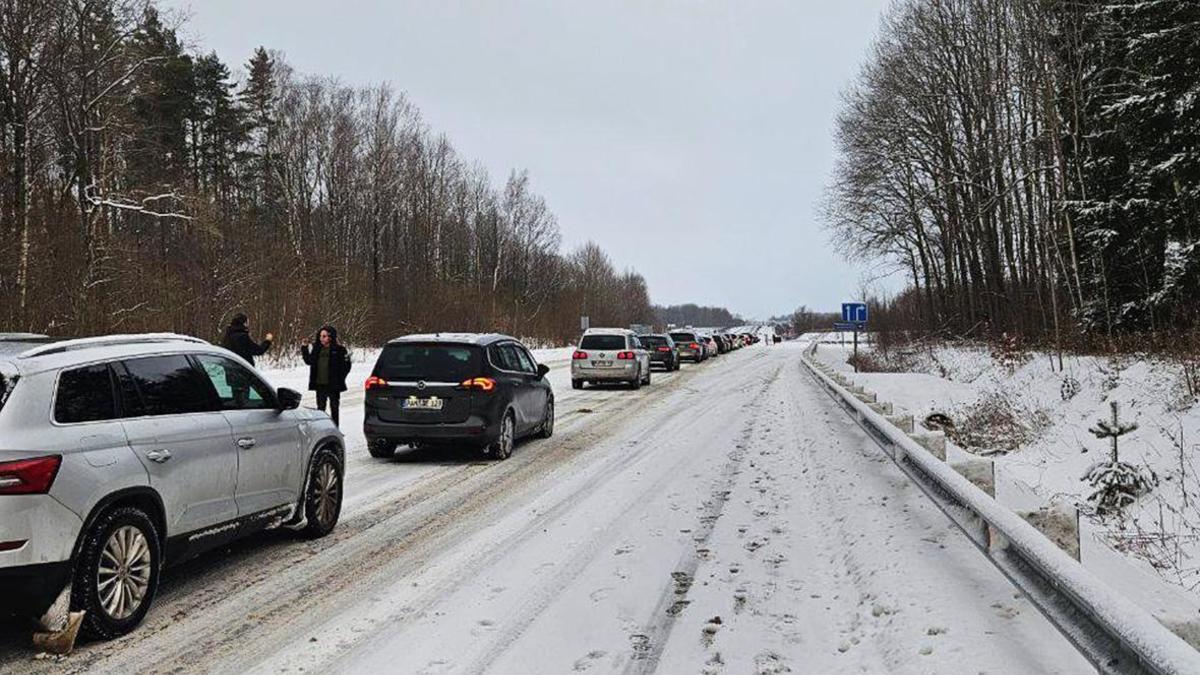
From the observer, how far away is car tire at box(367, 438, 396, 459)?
1116 cm

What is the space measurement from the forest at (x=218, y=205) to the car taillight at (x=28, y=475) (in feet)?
60.4

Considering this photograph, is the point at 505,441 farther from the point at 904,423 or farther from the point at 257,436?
the point at 257,436

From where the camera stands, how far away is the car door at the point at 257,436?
18.7ft

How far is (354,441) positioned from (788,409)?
9.33 meters

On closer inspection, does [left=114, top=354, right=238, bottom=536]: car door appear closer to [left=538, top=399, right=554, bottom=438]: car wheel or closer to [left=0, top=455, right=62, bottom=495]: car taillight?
[left=0, top=455, right=62, bottom=495]: car taillight

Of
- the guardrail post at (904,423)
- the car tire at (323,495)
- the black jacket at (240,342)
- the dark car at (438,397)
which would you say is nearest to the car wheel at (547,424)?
the dark car at (438,397)

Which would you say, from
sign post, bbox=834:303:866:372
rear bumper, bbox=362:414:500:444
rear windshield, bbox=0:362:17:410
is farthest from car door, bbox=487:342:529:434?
sign post, bbox=834:303:866:372

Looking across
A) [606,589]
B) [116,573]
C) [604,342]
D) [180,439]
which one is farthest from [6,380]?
[604,342]

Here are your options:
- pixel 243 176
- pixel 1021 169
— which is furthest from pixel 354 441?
pixel 243 176

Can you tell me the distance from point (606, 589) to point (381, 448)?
22.4 feet

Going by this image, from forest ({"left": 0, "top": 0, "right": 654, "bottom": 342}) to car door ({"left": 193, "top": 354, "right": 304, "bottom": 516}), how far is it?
54.8 ft

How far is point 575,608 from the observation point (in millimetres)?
4895

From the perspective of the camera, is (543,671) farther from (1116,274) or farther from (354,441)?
(1116,274)

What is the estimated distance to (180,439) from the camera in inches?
197
